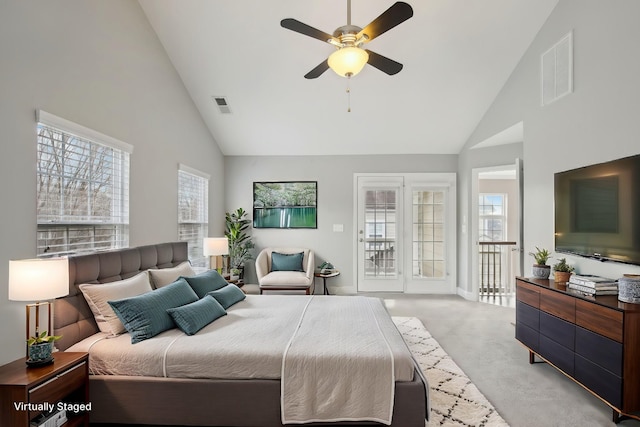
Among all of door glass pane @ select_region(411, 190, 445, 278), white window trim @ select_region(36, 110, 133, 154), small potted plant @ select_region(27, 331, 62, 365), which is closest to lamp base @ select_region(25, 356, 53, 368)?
small potted plant @ select_region(27, 331, 62, 365)

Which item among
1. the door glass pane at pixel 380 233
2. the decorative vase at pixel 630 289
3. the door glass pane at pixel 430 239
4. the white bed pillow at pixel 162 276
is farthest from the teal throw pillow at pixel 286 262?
the decorative vase at pixel 630 289

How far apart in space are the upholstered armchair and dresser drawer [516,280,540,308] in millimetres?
2831

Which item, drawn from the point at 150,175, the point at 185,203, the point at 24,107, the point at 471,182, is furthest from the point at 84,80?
the point at 471,182

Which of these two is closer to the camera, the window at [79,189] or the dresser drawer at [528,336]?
the window at [79,189]

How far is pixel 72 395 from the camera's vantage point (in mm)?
1997

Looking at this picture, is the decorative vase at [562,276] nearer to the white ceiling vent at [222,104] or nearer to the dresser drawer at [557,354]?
the dresser drawer at [557,354]

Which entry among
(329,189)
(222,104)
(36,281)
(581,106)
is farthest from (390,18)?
(329,189)

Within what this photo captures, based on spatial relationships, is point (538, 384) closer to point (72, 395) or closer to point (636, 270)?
point (636, 270)

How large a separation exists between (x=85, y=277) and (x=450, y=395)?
285 cm

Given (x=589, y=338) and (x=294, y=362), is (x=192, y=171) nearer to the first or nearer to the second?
(x=294, y=362)

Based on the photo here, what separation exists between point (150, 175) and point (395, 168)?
4.02 metres

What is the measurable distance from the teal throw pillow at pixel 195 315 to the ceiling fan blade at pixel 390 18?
7.75 feet

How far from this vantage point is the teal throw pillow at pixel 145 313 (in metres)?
2.27

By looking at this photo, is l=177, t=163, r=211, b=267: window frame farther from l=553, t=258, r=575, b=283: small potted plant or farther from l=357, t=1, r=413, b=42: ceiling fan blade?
l=553, t=258, r=575, b=283: small potted plant
